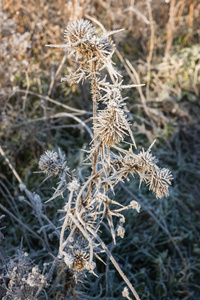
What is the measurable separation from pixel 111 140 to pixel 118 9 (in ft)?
8.06

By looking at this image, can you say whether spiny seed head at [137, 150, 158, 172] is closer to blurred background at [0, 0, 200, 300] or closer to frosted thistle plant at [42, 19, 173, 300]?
frosted thistle plant at [42, 19, 173, 300]

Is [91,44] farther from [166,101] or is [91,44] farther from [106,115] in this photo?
[166,101]

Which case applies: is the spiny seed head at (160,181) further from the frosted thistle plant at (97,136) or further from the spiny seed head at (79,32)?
the spiny seed head at (79,32)

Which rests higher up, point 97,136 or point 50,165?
point 97,136

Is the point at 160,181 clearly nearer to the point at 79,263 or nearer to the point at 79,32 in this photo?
the point at 79,263

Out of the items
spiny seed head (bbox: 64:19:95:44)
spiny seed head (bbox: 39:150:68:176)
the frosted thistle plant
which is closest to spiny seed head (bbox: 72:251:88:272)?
the frosted thistle plant

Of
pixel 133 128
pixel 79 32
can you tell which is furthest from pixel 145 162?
pixel 133 128

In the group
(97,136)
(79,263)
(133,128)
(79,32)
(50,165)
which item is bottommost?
(133,128)

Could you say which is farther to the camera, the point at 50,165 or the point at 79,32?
the point at 50,165

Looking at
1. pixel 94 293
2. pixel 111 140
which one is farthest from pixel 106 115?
pixel 94 293

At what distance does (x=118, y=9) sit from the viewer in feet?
9.23

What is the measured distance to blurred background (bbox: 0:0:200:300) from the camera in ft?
5.30

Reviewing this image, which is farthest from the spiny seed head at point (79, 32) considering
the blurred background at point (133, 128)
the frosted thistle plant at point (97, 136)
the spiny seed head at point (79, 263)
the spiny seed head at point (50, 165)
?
the blurred background at point (133, 128)

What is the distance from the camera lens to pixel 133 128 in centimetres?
232
